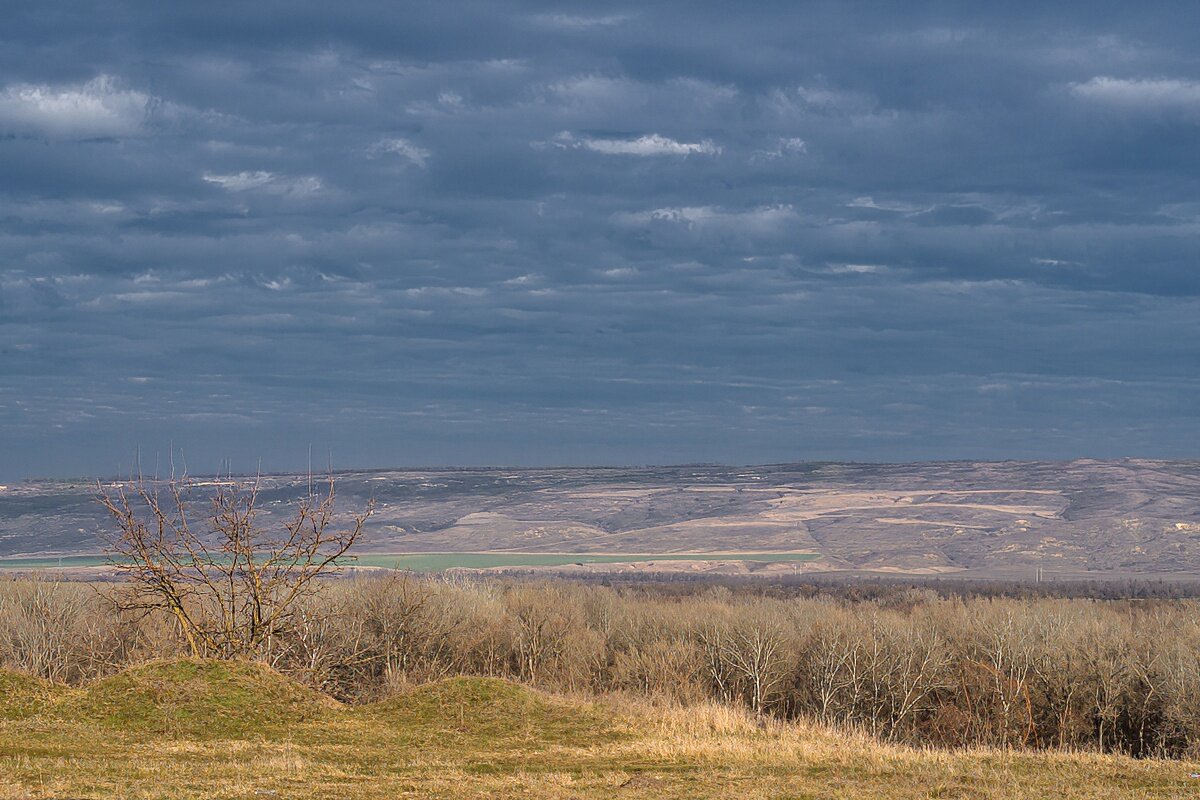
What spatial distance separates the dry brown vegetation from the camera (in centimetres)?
5356

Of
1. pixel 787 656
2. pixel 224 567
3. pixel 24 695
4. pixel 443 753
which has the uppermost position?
pixel 224 567

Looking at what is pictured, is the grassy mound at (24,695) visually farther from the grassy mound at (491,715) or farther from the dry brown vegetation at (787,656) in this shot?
the dry brown vegetation at (787,656)

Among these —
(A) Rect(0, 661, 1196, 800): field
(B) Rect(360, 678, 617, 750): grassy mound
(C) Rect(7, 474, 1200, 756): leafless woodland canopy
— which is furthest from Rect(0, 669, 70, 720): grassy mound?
(C) Rect(7, 474, 1200, 756): leafless woodland canopy

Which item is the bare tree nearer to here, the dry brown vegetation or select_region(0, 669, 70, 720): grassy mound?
select_region(0, 669, 70, 720): grassy mound

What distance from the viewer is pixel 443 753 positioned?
22.6 m

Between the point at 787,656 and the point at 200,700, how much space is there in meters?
45.0

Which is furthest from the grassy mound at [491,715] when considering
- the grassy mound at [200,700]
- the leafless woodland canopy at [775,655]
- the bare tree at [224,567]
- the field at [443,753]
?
the leafless woodland canopy at [775,655]

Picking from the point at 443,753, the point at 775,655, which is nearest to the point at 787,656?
the point at 775,655

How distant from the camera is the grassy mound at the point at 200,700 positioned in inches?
955

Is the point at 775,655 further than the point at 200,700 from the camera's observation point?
Yes

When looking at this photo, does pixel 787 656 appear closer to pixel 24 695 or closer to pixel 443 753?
pixel 443 753

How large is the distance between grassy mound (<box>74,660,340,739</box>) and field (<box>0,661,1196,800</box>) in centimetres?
4

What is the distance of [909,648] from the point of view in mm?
63156

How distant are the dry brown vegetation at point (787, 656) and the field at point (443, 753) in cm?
2057
